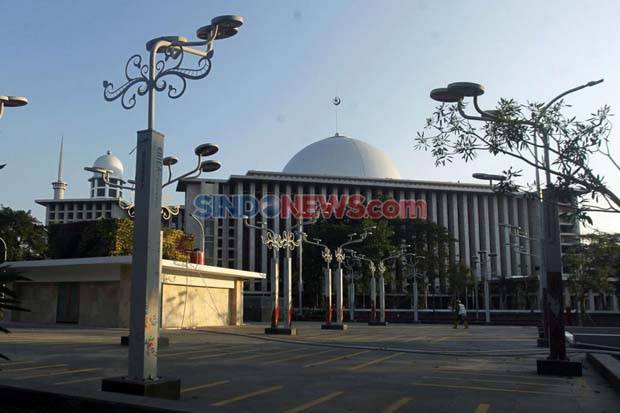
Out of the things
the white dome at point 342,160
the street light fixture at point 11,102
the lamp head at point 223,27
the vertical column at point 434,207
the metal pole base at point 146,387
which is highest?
the white dome at point 342,160

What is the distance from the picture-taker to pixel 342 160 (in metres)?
109

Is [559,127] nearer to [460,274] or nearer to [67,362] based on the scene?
[67,362]

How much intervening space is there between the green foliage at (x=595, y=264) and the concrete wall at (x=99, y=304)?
30336 mm

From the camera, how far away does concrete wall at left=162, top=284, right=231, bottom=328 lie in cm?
3341

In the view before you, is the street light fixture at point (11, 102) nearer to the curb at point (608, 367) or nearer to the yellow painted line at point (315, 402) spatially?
the yellow painted line at point (315, 402)

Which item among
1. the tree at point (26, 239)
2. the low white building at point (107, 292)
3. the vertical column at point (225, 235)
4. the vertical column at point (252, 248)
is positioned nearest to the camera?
the low white building at point (107, 292)

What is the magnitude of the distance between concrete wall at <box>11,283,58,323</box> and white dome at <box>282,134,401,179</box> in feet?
234

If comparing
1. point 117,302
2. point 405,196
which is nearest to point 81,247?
point 117,302

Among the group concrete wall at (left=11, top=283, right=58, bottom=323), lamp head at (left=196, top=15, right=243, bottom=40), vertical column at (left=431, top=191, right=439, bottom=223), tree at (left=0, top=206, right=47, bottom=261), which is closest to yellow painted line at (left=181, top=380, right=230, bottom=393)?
lamp head at (left=196, top=15, right=243, bottom=40)

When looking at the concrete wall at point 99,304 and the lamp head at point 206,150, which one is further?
the concrete wall at point 99,304

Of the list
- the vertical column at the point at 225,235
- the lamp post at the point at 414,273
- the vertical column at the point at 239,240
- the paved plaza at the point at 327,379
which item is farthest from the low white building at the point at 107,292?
the vertical column at the point at 225,235

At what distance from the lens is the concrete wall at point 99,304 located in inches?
1288

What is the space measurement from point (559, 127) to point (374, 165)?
10197 cm

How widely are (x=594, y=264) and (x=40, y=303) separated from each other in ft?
120
